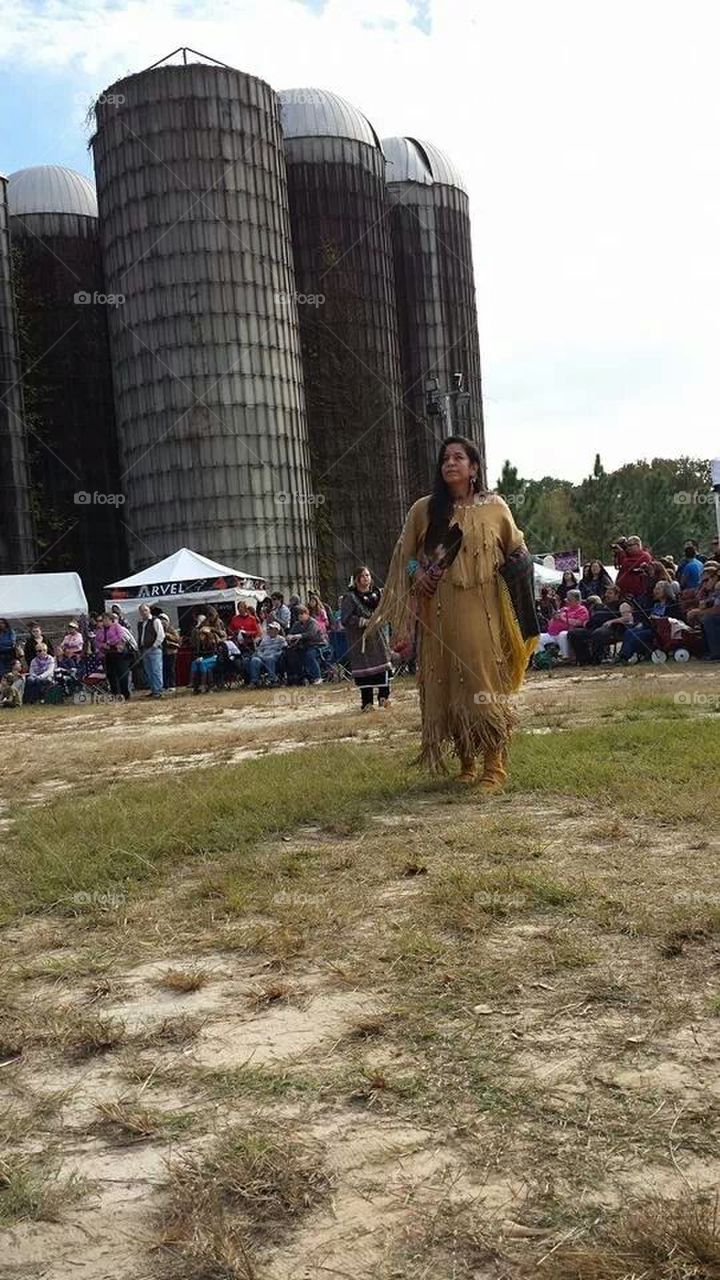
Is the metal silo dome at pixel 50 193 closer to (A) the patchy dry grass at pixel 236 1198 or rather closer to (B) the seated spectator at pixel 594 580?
(B) the seated spectator at pixel 594 580

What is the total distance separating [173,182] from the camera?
111ft

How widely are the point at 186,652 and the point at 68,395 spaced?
18.9m

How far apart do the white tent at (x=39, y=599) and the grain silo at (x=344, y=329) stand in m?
11.9

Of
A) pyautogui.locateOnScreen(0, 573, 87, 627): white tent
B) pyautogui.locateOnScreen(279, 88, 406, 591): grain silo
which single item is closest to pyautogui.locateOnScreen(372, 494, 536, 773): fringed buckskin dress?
pyautogui.locateOnScreen(0, 573, 87, 627): white tent

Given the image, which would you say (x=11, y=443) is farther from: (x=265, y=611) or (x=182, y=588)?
(x=265, y=611)

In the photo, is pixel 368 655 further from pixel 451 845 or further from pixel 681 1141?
pixel 681 1141

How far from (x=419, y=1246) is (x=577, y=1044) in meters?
0.87

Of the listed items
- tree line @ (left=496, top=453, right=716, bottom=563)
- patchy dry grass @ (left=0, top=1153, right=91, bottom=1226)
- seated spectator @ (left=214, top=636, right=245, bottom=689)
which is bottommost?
patchy dry grass @ (left=0, top=1153, right=91, bottom=1226)

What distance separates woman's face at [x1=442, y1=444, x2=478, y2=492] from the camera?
6949mm

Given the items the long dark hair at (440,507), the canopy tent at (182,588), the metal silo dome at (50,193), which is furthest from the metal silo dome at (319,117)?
the long dark hair at (440,507)

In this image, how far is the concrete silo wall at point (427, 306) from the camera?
4172 cm

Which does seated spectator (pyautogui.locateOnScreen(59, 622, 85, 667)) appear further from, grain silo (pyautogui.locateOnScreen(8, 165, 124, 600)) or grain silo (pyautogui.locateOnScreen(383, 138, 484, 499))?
grain silo (pyautogui.locateOnScreen(383, 138, 484, 499))

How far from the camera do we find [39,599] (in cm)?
2577

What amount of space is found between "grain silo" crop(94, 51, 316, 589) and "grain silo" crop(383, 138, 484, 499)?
790 cm
